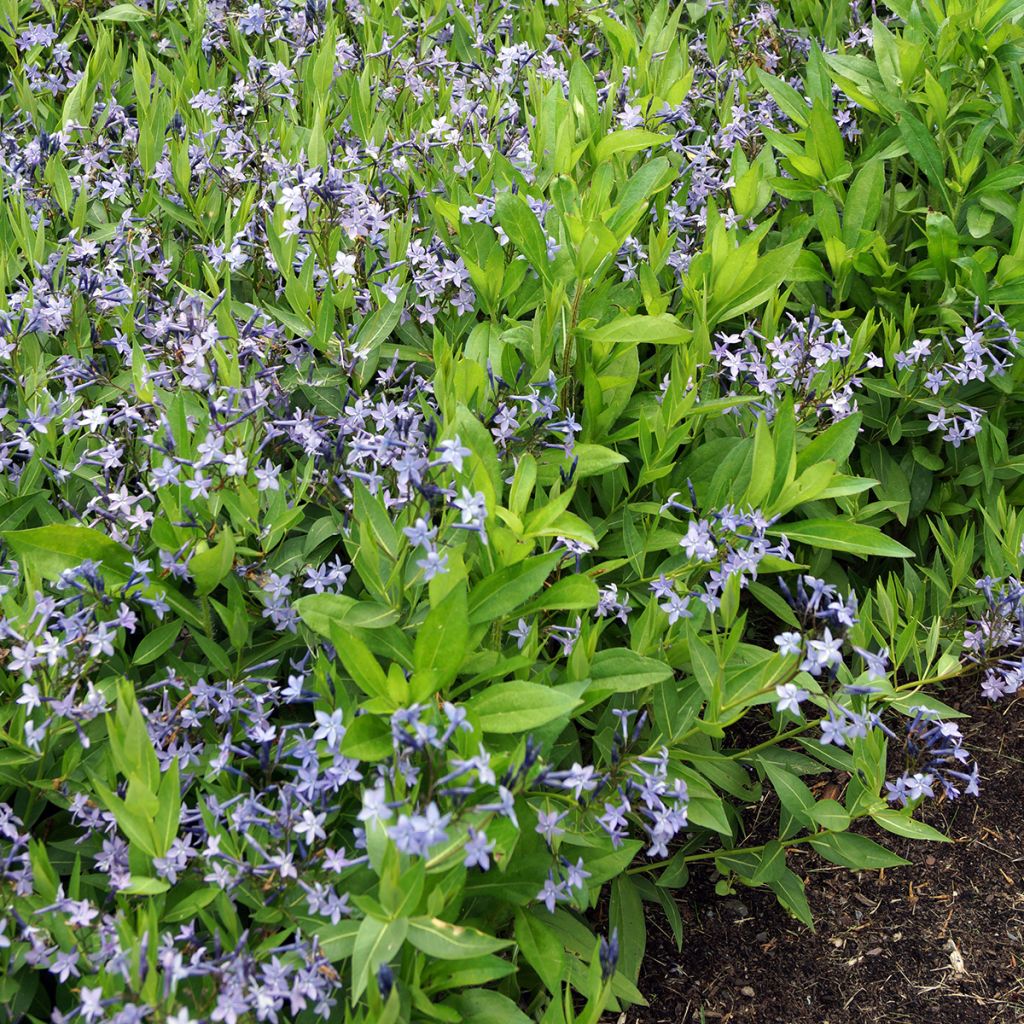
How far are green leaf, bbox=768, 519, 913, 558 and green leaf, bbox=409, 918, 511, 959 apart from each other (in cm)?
122

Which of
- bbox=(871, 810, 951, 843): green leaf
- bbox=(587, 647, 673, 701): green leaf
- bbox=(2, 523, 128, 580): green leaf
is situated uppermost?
bbox=(2, 523, 128, 580): green leaf

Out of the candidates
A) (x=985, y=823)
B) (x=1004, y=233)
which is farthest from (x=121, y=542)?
(x=1004, y=233)

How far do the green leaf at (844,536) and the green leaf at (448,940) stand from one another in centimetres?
122

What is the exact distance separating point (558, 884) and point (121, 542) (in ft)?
4.30

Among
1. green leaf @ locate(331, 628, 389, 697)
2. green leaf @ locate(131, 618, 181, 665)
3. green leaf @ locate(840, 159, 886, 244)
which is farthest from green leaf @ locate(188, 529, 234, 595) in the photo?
green leaf @ locate(840, 159, 886, 244)

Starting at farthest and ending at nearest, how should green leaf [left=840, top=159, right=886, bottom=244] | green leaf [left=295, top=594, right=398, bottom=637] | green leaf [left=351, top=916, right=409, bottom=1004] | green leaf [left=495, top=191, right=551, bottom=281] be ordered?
green leaf [left=840, top=159, right=886, bottom=244] < green leaf [left=495, top=191, right=551, bottom=281] < green leaf [left=295, top=594, right=398, bottom=637] < green leaf [left=351, top=916, right=409, bottom=1004]

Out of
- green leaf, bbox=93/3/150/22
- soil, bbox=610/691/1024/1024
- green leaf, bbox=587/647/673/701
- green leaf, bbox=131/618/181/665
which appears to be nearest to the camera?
green leaf, bbox=587/647/673/701

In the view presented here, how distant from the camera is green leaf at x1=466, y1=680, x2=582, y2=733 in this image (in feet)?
7.19

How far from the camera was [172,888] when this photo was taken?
233 cm

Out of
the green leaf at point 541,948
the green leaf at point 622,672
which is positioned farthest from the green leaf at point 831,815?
the green leaf at point 541,948

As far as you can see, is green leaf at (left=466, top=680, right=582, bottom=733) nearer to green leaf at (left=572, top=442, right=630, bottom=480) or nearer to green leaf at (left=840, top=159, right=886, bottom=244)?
green leaf at (left=572, top=442, right=630, bottom=480)

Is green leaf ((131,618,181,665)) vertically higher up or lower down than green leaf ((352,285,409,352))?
lower down

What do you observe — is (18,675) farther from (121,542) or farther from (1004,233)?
(1004,233)

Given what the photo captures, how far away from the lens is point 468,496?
234cm
